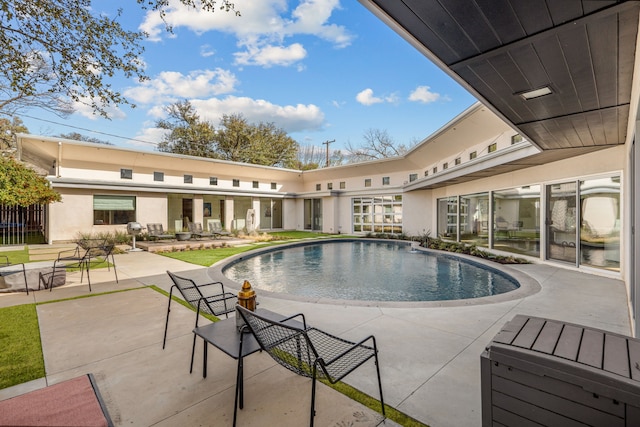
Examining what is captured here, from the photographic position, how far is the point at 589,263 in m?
7.53

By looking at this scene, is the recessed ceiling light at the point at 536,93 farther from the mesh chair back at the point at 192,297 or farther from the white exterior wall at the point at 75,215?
the white exterior wall at the point at 75,215

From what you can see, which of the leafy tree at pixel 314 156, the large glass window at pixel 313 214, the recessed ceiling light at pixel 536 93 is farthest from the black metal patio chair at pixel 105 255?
the leafy tree at pixel 314 156

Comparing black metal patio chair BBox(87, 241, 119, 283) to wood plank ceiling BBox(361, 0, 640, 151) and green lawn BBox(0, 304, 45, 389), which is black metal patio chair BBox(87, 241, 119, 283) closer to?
green lawn BBox(0, 304, 45, 389)

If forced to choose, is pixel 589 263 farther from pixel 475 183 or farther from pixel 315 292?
pixel 315 292

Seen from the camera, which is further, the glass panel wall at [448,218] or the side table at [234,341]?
the glass panel wall at [448,218]

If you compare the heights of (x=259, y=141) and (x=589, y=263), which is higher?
(x=259, y=141)

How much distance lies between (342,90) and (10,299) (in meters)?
25.3

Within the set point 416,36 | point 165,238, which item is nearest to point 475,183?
point 416,36

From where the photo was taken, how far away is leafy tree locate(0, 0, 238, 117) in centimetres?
479

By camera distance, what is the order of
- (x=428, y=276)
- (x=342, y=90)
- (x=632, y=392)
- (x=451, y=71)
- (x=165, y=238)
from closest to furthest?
(x=632, y=392), (x=451, y=71), (x=428, y=276), (x=165, y=238), (x=342, y=90)

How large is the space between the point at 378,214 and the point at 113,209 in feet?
51.0

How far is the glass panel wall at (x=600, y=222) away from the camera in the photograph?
690cm

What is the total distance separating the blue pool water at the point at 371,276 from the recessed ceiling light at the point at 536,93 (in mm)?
4271

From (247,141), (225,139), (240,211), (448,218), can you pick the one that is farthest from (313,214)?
(225,139)
